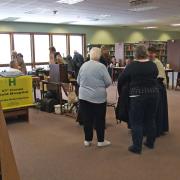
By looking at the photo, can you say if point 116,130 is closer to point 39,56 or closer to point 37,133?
point 37,133

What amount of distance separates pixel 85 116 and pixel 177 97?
4758mm

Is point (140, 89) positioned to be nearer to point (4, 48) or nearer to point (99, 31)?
point (4, 48)

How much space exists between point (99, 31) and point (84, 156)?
37.1ft

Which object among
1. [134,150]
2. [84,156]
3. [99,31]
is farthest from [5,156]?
[99,31]

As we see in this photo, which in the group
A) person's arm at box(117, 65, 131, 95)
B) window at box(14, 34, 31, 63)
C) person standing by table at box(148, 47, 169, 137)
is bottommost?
person standing by table at box(148, 47, 169, 137)

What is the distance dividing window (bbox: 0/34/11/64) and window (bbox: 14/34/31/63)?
34cm

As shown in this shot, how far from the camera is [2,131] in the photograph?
1.45 meters

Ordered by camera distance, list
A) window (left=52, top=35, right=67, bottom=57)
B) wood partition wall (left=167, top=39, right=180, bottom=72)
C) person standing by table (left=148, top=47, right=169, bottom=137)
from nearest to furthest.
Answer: person standing by table (left=148, top=47, right=169, bottom=137), wood partition wall (left=167, top=39, right=180, bottom=72), window (left=52, top=35, right=67, bottom=57)

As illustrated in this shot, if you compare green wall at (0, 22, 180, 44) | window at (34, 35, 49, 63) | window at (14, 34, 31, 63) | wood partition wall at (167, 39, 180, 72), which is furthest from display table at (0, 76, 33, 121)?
window at (34, 35, 49, 63)

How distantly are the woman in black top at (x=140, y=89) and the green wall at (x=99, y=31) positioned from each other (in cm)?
895

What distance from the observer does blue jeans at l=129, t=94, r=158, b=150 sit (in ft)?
11.2

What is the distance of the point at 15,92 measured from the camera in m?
5.36

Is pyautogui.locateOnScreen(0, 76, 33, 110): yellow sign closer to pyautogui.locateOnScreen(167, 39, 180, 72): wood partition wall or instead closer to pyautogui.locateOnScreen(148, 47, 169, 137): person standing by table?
pyautogui.locateOnScreen(148, 47, 169, 137): person standing by table

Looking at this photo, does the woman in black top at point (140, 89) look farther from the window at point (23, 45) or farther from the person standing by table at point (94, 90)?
the window at point (23, 45)
